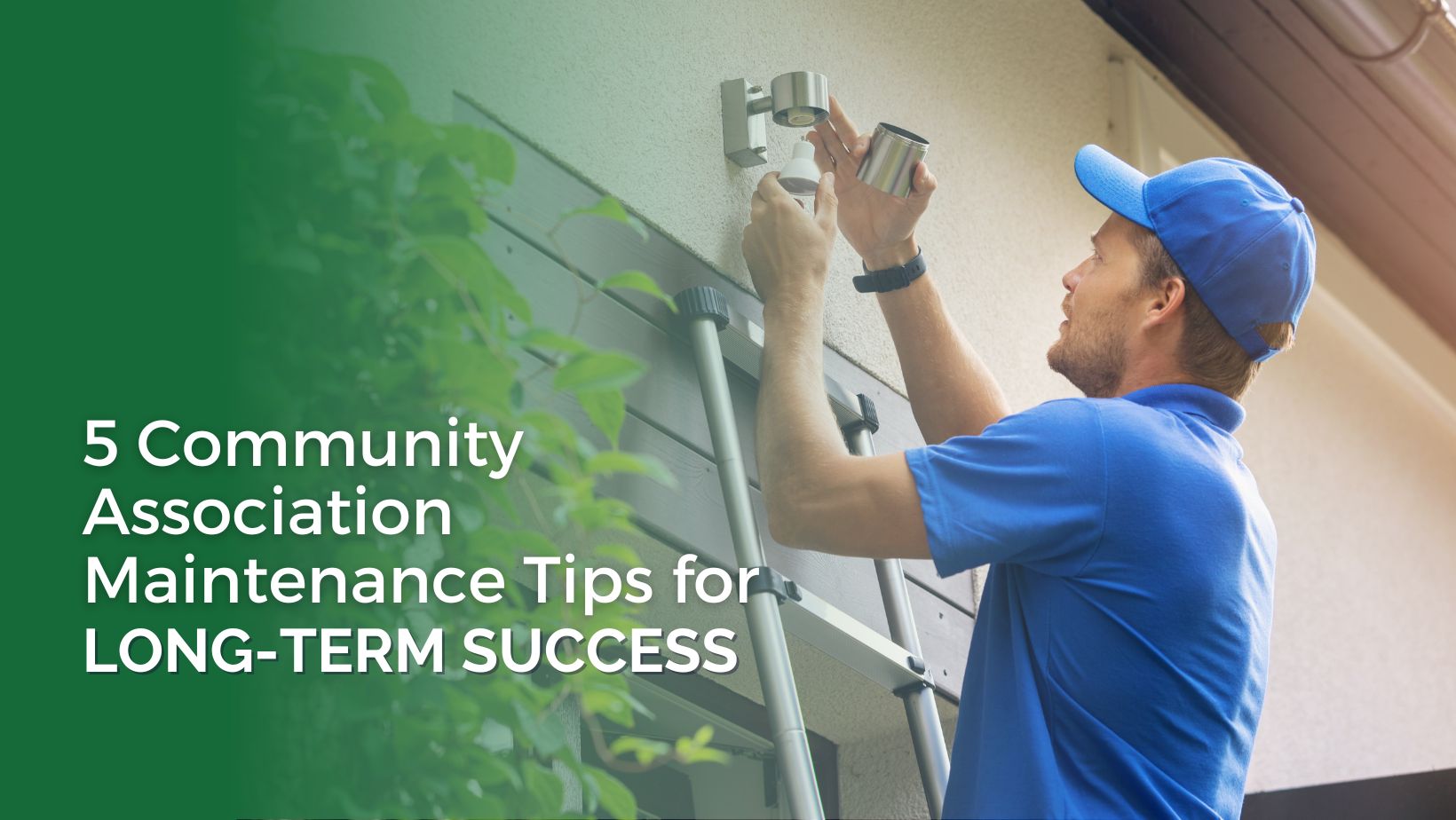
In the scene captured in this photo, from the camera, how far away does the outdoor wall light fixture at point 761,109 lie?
2441mm

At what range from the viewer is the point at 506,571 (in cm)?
144

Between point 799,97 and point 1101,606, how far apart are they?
953 millimetres

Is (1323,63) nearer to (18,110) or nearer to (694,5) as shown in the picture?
(694,5)

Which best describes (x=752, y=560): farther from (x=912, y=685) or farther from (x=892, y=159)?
(x=892, y=159)

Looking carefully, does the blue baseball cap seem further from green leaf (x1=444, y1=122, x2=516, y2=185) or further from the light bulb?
green leaf (x1=444, y1=122, x2=516, y2=185)

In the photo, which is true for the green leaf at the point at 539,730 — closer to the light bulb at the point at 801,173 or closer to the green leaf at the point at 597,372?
the green leaf at the point at 597,372

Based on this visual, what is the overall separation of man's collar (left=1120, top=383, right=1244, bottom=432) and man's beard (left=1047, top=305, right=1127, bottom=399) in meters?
0.09

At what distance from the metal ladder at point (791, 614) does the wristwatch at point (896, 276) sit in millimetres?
185

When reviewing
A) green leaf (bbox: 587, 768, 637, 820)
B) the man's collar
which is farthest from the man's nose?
green leaf (bbox: 587, 768, 637, 820)

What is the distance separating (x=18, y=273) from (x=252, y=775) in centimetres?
47

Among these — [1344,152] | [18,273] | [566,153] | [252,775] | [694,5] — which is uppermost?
[1344,152]

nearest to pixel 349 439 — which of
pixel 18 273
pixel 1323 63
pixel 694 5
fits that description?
pixel 18 273

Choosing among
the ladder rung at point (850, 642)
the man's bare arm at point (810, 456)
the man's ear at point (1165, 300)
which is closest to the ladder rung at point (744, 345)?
the man's bare arm at point (810, 456)

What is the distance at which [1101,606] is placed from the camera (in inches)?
74.7
